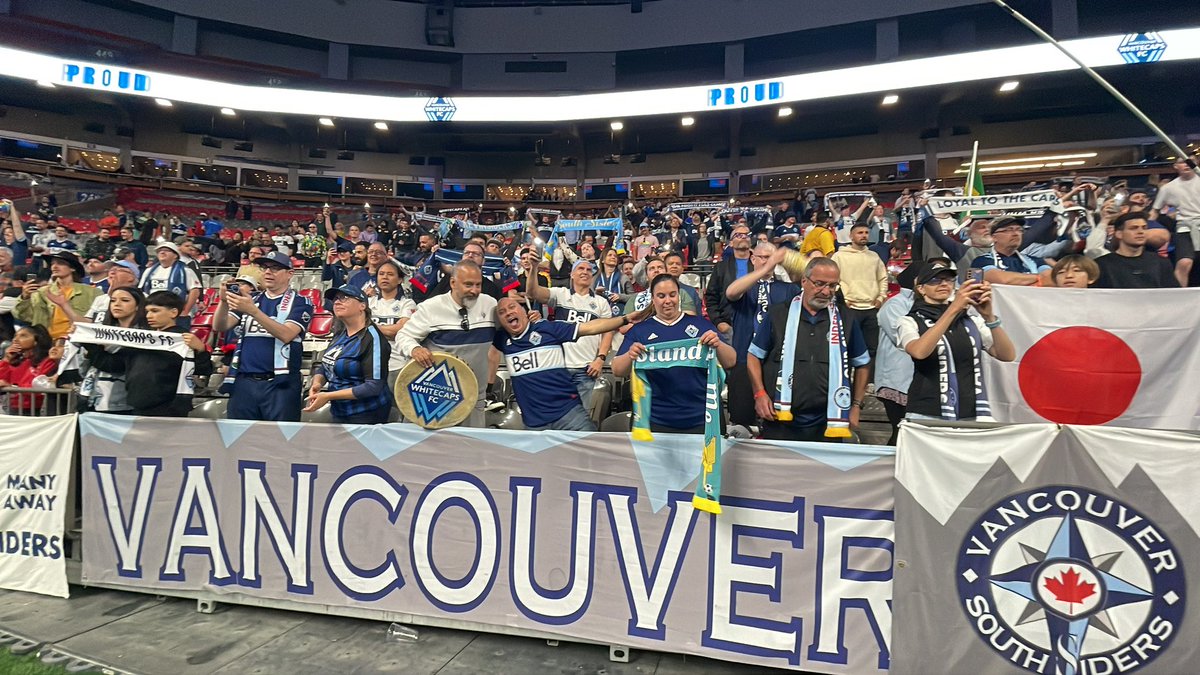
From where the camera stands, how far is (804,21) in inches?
934

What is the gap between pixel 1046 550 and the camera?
8.63ft

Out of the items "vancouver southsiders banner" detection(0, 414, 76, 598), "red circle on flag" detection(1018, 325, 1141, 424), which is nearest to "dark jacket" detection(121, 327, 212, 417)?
"vancouver southsiders banner" detection(0, 414, 76, 598)

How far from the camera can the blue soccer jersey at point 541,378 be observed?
173 inches

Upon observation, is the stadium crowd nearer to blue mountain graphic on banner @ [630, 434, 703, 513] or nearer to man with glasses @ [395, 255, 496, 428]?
man with glasses @ [395, 255, 496, 428]

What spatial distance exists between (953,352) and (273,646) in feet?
14.7

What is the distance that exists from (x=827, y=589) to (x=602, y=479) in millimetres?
1301

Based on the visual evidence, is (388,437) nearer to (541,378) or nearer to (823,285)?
(541,378)

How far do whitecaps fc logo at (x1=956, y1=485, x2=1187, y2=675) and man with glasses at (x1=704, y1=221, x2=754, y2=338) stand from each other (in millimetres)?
2754

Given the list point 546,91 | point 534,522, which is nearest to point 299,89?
point 546,91

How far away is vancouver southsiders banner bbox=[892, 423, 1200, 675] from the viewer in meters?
2.52

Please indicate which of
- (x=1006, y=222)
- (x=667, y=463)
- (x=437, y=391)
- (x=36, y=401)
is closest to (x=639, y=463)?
(x=667, y=463)

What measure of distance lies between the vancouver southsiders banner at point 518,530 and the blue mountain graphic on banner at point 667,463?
0.04ft

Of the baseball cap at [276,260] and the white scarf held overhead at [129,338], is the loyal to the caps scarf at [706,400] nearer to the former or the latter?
the white scarf held overhead at [129,338]

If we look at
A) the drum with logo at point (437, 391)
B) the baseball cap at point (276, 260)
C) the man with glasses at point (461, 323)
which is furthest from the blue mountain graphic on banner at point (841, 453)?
the baseball cap at point (276, 260)
